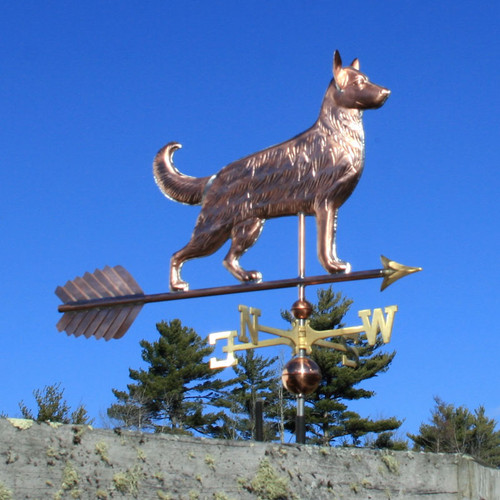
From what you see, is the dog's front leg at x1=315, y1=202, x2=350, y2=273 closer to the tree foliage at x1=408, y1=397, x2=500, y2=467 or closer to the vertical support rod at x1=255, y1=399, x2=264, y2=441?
the vertical support rod at x1=255, y1=399, x2=264, y2=441

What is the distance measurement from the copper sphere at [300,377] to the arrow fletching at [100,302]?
37.4 inches

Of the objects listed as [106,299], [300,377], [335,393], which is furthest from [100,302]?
[335,393]

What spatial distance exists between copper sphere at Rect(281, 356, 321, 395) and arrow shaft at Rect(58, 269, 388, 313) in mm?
388

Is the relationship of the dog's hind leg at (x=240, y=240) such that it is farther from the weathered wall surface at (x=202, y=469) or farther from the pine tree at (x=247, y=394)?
the pine tree at (x=247, y=394)

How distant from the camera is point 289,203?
3.91 meters

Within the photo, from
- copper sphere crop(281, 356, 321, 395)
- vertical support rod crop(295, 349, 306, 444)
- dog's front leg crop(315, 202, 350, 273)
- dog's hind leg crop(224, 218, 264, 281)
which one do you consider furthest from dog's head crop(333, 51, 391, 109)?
vertical support rod crop(295, 349, 306, 444)

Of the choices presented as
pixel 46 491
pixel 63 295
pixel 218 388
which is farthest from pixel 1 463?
pixel 218 388

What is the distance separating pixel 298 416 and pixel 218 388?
17.2 metres

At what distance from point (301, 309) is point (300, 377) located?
334 millimetres

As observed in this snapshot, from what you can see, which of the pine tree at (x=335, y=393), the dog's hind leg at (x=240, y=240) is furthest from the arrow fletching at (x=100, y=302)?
the pine tree at (x=335, y=393)

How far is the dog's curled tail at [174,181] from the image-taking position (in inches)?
171

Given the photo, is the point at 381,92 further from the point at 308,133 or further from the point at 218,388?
the point at 218,388

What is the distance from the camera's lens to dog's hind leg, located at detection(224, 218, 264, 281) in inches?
158

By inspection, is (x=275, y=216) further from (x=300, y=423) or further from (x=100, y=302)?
(x=300, y=423)
